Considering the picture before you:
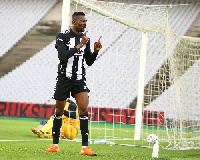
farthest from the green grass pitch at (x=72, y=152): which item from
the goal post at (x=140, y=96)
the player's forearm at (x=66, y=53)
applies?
the goal post at (x=140, y=96)

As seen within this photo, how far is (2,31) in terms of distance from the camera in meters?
20.5

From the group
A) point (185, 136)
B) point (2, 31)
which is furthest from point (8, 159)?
point (2, 31)

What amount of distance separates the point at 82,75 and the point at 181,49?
14.8 feet

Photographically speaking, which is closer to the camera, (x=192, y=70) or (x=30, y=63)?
(x=192, y=70)

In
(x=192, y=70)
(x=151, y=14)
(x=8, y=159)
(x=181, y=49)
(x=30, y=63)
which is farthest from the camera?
(x=30, y=63)

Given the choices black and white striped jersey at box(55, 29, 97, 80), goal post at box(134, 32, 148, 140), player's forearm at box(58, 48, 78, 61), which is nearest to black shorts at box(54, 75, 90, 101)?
black and white striped jersey at box(55, 29, 97, 80)

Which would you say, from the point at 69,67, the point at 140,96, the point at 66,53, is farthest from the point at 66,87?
the point at 140,96

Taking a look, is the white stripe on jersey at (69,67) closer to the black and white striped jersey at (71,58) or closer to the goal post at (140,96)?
the black and white striped jersey at (71,58)

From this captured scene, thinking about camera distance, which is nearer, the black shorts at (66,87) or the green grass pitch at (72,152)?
the green grass pitch at (72,152)

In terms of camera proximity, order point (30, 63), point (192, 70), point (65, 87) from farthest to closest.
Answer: point (30, 63), point (192, 70), point (65, 87)

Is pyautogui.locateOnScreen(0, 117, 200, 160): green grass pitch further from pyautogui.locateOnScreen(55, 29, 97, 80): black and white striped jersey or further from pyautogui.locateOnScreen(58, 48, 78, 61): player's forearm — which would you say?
pyautogui.locateOnScreen(58, 48, 78, 61): player's forearm

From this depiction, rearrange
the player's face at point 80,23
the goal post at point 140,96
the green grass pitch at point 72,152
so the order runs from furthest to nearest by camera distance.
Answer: the goal post at point 140,96 → the player's face at point 80,23 → the green grass pitch at point 72,152

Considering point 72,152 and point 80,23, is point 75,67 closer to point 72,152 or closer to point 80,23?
point 80,23

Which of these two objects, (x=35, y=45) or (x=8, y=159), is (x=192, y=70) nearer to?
(x=8, y=159)
